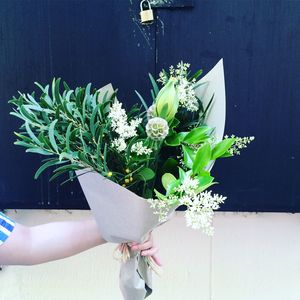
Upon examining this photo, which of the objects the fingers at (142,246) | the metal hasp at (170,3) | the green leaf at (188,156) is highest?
the metal hasp at (170,3)

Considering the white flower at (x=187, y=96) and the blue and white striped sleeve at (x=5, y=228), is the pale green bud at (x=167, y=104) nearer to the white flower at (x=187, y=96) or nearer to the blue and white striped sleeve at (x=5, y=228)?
the white flower at (x=187, y=96)

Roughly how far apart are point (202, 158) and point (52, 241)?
568 millimetres

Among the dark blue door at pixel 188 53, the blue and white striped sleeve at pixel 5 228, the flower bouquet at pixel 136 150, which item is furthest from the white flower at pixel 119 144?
the dark blue door at pixel 188 53

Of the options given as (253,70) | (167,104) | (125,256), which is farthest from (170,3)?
(125,256)

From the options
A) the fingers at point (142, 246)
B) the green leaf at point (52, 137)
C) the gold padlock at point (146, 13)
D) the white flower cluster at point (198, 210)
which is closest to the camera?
the white flower cluster at point (198, 210)

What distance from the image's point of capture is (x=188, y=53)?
170cm

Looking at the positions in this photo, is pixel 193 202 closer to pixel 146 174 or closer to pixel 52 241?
pixel 146 174

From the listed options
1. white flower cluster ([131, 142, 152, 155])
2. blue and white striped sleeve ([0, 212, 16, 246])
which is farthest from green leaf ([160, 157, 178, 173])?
blue and white striped sleeve ([0, 212, 16, 246])

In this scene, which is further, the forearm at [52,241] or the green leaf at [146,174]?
the forearm at [52,241]

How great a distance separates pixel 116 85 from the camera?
174 cm

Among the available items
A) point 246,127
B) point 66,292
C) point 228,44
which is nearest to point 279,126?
point 246,127

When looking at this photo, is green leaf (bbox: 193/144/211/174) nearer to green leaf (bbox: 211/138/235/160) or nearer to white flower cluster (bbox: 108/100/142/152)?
green leaf (bbox: 211/138/235/160)

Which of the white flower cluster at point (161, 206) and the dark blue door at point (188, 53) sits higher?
the dark blue door at point (188, 53)

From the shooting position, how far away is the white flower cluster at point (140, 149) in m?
1.10
